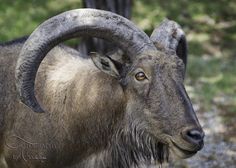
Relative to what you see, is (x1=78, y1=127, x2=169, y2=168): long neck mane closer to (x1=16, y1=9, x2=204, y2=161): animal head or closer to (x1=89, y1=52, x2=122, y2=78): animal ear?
(x1=16, y1=9, x2=204, y2=161): animal head

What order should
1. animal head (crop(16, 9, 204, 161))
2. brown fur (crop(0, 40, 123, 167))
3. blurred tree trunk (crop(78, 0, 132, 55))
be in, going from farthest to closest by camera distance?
1. blurred tree trunk (crop(78, 0, 132, 55))
2. brown fur (crop(0, 40, 123, 167))
3. animal head (crop(16, 9, 204, 161))

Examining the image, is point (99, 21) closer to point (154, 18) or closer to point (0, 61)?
point (0, 61)

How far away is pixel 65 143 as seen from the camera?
792cm

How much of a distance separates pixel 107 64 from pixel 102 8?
19.3ft

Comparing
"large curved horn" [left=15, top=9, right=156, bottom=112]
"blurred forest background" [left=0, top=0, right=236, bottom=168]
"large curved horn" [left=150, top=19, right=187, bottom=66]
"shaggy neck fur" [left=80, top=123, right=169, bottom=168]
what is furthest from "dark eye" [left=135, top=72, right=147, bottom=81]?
"blurred forest background" [left=0, top=0, right=236, bottom=168]

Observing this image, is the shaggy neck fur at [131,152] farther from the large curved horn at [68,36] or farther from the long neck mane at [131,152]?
the large curved horn at [68,36]

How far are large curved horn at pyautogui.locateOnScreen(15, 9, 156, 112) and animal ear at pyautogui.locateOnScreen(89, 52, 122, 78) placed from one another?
0.21 meters

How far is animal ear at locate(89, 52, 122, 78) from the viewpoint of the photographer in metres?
7.37

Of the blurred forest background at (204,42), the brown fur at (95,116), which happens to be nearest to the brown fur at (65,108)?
the brown fur at (95,116)

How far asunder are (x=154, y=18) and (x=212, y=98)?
586 cm

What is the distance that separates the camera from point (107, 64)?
24.3 ft

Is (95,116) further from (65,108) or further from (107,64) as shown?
(107,64)

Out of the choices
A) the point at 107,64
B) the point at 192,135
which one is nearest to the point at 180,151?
the point at 192,135

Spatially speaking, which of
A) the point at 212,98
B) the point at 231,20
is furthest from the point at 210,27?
the point at 212,98
